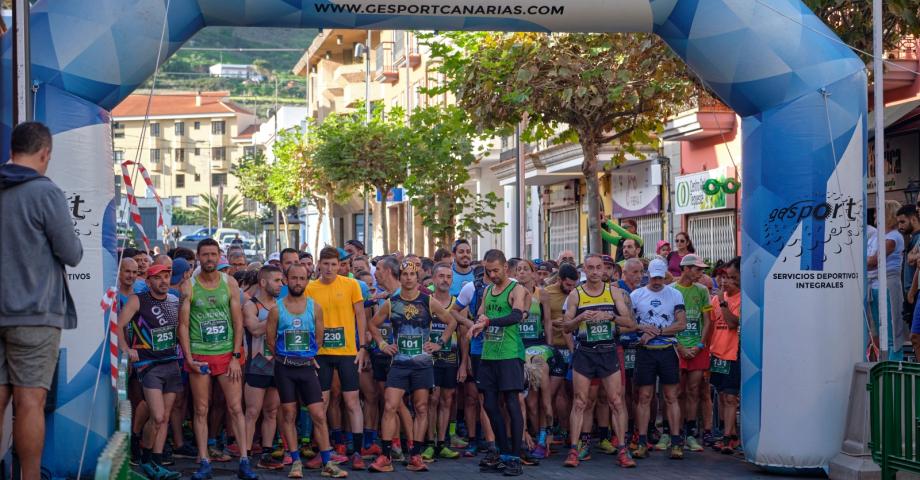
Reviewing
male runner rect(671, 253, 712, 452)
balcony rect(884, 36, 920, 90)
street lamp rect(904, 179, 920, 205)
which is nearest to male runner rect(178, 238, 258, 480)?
male runner rect(671, 253, 712, 452)

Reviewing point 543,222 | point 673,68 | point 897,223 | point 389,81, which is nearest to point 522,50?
point 673,68

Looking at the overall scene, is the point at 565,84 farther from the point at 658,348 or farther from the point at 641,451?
the point at 641,451

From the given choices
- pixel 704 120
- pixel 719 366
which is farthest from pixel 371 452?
pixel 704 120

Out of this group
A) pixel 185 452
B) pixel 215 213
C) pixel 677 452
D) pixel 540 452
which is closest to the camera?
pixel 677 452

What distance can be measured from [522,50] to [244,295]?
788 cm

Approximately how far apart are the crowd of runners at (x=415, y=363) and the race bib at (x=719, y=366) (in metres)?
0.02

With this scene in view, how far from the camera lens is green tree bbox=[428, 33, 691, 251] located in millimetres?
18328

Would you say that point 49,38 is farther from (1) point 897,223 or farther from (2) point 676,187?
(2) point 676,187

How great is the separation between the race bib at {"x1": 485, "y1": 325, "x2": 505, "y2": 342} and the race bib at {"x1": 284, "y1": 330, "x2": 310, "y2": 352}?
5.51ft

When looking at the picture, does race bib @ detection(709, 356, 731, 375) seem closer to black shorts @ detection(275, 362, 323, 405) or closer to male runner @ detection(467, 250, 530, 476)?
male runner @ detection(467, 250, 530, 476)

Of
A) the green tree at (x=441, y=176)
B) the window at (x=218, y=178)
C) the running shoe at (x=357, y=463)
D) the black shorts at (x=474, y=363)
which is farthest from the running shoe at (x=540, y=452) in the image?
the window at (x=218, y=178)

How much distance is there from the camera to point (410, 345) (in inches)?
480

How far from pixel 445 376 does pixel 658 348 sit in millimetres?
2097

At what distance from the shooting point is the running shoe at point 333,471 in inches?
456
